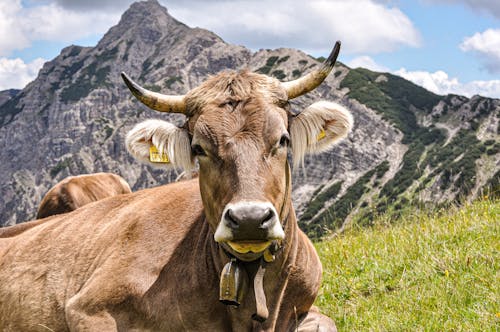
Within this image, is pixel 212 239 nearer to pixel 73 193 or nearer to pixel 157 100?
pixel 157 100

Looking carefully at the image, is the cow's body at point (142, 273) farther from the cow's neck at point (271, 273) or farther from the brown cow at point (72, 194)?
the brown cow at point (72, 194)

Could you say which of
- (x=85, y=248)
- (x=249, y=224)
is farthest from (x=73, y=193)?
(x=249, y=224)

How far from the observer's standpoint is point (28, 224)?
860cm

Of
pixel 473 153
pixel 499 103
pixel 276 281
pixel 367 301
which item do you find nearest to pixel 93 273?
pixel 276 281

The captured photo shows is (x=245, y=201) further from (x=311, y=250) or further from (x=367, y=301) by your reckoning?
(x=367, y=301)

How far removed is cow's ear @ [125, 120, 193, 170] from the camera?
530 cm

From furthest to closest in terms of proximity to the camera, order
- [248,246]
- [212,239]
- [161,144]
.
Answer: [161,144] < [212,239] < [248,246]

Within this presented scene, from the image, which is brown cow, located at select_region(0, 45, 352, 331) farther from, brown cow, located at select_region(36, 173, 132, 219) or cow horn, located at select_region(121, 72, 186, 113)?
brown cow, located at select_region(36, 173, 132, 219)

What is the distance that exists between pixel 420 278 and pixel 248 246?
3431mm

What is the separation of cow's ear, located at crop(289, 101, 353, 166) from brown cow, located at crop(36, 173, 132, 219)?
13188 mm

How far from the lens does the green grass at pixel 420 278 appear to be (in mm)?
5340

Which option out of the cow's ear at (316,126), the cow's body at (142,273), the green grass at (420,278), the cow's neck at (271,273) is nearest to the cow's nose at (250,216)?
the cow's neck at (271,273)

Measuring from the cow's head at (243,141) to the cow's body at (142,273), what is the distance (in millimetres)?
618

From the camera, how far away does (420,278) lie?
665 cm
